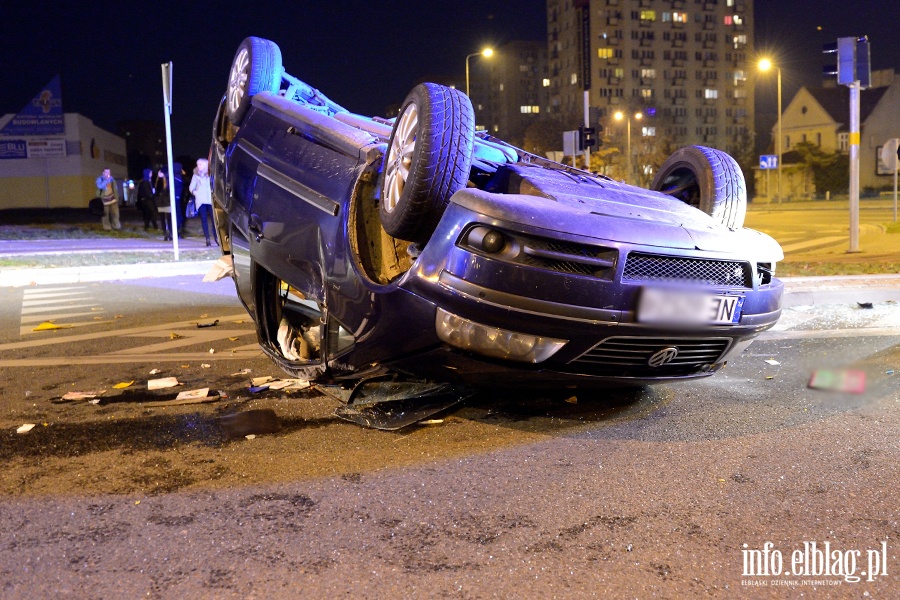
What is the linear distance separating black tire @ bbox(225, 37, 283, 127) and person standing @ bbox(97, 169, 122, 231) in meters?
15.9

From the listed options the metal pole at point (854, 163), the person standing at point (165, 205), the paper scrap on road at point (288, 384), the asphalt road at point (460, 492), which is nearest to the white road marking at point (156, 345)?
the asphalt road at point (460, 492)

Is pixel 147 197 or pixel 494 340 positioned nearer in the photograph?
pixel 494 340

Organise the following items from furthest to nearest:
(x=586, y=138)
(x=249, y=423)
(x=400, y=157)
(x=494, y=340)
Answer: (x=586, y=138) < (x=249, y=423) < (x=400, y=157) < (x=494, y=340)

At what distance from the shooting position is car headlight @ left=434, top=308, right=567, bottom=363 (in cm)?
365

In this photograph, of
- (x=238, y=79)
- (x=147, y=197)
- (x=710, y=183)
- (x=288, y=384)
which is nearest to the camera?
(x=710, y=183)

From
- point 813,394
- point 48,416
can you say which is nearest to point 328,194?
point 48,416

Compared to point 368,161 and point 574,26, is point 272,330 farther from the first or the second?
point 574,26

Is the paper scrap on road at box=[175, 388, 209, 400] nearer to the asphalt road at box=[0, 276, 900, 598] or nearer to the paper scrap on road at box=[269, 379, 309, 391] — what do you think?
the asphalt road at box=[0, 276, 900, 598]

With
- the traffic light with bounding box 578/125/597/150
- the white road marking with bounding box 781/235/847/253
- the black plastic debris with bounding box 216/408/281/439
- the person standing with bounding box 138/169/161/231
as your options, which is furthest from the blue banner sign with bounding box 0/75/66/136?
the black plastic debris with bounding box 216/408/281/439

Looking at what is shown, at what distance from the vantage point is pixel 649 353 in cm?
393

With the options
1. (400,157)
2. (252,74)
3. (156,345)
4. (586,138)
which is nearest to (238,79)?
(252,74)

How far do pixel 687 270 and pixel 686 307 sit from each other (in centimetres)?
17

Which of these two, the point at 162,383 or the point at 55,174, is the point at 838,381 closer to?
the point at 162,383

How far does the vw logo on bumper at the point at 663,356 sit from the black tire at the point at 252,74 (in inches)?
134
